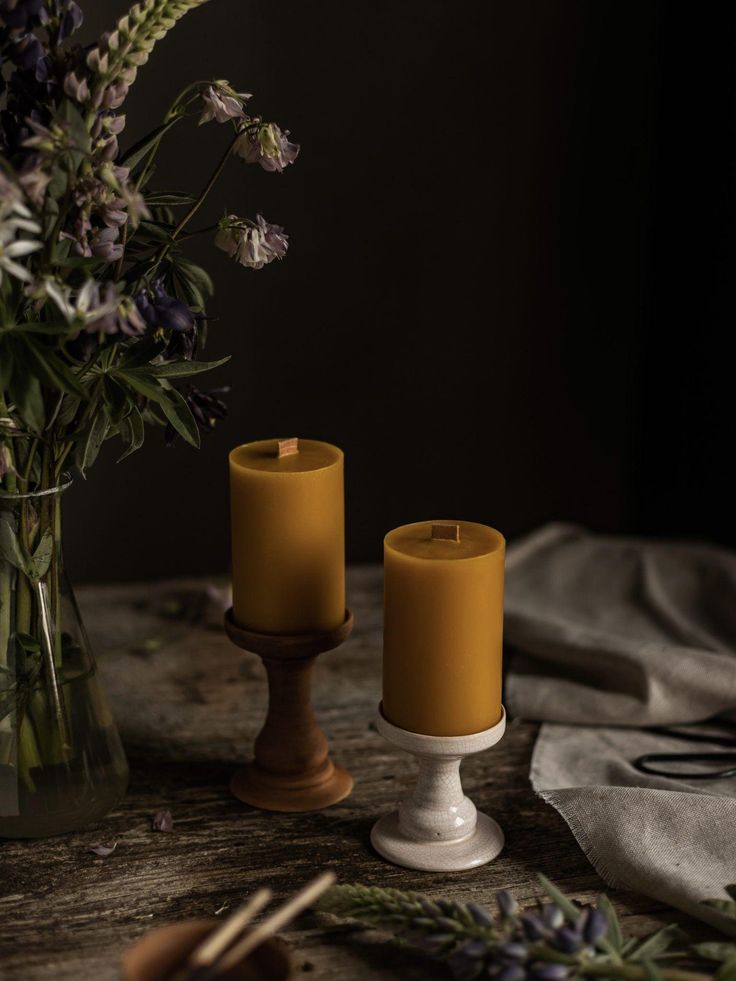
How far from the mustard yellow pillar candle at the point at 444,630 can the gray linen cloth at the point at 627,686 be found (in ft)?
0.49

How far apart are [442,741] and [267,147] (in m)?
0.46

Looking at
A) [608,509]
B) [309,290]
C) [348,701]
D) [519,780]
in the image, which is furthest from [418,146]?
[519,780]

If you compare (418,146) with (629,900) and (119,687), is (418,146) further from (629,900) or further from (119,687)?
(629,900)

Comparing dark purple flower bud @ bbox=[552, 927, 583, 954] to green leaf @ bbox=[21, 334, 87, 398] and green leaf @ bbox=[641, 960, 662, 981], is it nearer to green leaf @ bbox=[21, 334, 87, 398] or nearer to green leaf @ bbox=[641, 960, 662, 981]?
green leaf @ bbox=[641, 960, 662, 981]

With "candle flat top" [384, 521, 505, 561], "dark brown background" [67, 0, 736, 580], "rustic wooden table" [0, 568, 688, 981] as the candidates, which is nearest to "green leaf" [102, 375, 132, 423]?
"candle flat top" [384, 521, 505, 561]

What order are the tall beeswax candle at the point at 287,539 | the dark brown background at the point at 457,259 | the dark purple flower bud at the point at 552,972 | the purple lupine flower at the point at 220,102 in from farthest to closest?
the dark brown background at the point at 457,259 → the tall beeswax candle at the point at 287,539 → the purple lupine flower at the point at 220,102 → the dark purple flower bud at the point at 552,972

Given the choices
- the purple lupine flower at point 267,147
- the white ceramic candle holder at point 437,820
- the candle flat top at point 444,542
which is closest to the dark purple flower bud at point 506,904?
the white ceramic candle holder at point 437,820

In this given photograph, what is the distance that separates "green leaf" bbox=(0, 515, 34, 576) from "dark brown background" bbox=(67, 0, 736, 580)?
61cm

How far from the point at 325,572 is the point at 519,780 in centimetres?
27

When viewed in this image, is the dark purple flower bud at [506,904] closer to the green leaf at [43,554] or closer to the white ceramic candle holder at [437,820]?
the white ceramic candle holder at [437,820]

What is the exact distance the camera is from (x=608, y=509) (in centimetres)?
179

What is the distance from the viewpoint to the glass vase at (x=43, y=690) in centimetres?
91

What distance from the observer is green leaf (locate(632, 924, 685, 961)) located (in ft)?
2.58

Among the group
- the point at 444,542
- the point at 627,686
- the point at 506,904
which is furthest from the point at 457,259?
the point at 506,904
